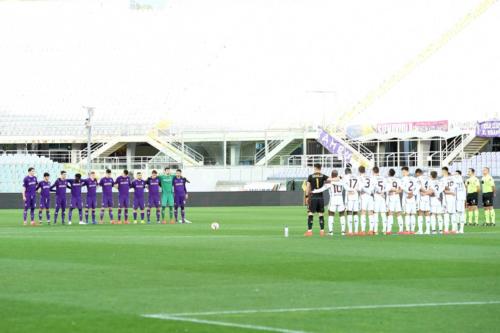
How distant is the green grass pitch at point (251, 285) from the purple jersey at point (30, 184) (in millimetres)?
13162

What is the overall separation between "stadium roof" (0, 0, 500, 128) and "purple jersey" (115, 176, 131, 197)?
4093 centimetres

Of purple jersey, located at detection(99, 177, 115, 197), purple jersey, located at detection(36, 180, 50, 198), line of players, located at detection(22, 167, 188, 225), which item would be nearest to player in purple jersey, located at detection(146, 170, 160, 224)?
line of players, located at detection(22, 167, 188, 225)

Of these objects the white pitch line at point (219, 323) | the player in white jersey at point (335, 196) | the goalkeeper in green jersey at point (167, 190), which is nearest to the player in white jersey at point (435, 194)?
the player in white jersey at point (335, 196)

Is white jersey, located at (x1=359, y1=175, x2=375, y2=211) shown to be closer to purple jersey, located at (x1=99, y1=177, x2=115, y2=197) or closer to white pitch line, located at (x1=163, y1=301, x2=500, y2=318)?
purple jersey, located at (x1=99, y1=177, x2=115, y2=197)

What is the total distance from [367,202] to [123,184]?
1356 centimetres

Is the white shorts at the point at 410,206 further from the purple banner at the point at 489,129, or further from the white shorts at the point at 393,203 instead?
the purple banner at the point at 489,129

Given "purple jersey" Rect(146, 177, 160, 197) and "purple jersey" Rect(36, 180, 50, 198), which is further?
"purple jersey" Rect(146, 177, 160, 197)

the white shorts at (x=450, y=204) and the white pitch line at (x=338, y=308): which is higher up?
the white shorts at (x=450, y=204)

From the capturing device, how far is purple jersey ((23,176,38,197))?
39.2 m

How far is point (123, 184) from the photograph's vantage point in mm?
41156

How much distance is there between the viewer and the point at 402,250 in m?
22.8

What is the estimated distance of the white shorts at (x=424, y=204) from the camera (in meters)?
30.9

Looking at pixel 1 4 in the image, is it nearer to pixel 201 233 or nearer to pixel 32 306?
pixel 201 233

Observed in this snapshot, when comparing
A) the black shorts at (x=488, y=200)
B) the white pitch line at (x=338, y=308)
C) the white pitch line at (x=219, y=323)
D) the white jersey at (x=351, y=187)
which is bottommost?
the white pitch line at (x=219, y=323)
